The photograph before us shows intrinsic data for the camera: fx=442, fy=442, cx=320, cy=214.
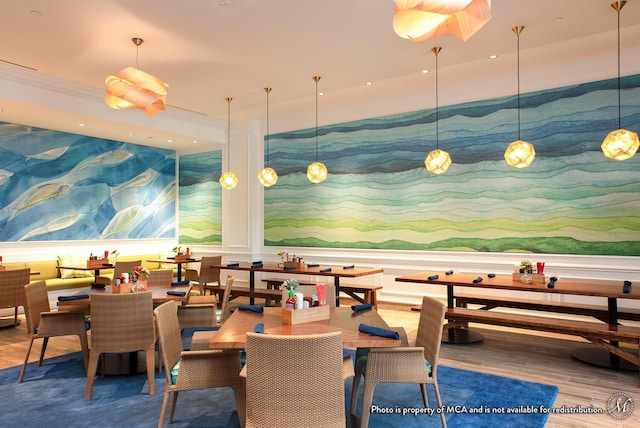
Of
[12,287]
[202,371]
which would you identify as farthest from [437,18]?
[12,287]

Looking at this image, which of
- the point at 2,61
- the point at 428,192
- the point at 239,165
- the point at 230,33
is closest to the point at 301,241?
the point at 239,165

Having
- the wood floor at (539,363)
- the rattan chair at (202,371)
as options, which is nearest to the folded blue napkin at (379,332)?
Result: the rattan chair at (202,371)

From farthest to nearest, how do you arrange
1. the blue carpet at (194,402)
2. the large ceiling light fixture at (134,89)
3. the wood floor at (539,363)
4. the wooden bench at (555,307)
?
the wooden bench at (555,307) → the large ceiling light fixture at (134,89) → the wood floor at (539,363) → the blue carpet at (194,402)

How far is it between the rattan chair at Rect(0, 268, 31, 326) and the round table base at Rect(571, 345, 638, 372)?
6897mm

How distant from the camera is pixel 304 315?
3.04 m

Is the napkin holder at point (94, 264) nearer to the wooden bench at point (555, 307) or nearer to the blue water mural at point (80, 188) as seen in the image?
the blue water mural at point (80, 188)

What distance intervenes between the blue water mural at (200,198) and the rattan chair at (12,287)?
4341mm

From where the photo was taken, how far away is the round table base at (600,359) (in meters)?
4.25

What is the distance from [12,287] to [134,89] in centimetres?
351

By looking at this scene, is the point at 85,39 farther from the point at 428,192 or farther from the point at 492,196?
the point at 492,196

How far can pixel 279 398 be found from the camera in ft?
6.76

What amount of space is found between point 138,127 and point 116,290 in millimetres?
4612

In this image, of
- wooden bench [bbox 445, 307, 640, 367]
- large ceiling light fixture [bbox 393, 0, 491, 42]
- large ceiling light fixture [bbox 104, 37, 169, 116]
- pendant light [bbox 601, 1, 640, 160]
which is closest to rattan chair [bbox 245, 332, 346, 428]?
large ceiling light fixture [bbox 393, 0, 491, 42]

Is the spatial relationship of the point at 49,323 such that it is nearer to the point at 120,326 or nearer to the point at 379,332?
the point at 120,326
